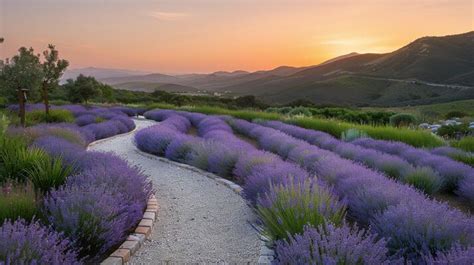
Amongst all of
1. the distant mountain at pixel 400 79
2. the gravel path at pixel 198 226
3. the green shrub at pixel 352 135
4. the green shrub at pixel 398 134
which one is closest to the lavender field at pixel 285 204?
the gravel path at pixel 198 226

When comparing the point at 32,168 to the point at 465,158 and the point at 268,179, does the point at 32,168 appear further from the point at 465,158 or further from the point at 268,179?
the point at 465,158

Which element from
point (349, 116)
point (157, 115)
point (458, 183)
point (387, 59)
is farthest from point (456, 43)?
point (458, 183)

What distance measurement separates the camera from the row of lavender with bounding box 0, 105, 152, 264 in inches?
112

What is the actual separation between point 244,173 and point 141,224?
2.11 m

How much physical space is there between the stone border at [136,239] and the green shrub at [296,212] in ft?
4.25

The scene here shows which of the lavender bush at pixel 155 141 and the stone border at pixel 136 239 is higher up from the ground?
the stone border at pixel 136 239

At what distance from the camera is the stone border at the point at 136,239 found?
376 centimetres

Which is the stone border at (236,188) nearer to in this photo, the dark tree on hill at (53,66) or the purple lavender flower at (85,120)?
the purple lavender flower at (85,120)

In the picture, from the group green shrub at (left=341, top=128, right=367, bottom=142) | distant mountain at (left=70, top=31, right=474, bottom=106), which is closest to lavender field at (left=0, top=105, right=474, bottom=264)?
green shrub at (left=341, top=128, right=367, bottom=142)

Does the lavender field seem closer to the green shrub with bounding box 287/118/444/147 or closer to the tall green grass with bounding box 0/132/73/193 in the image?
the tall green grass with bounding box 0/132/73/193

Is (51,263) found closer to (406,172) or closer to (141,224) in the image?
(141,224)

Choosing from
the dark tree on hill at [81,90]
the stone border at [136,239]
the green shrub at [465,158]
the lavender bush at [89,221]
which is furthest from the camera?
the dark tree on hill at [81,90]

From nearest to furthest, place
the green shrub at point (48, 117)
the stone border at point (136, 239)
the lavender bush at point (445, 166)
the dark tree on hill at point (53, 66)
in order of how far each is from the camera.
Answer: the stone border at point (136, 239), the lavender bush at point (445, 166), the green shrub at point (48, 117), the dark tree on hill at point (53, 66)

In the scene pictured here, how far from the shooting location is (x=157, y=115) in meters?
20.9
